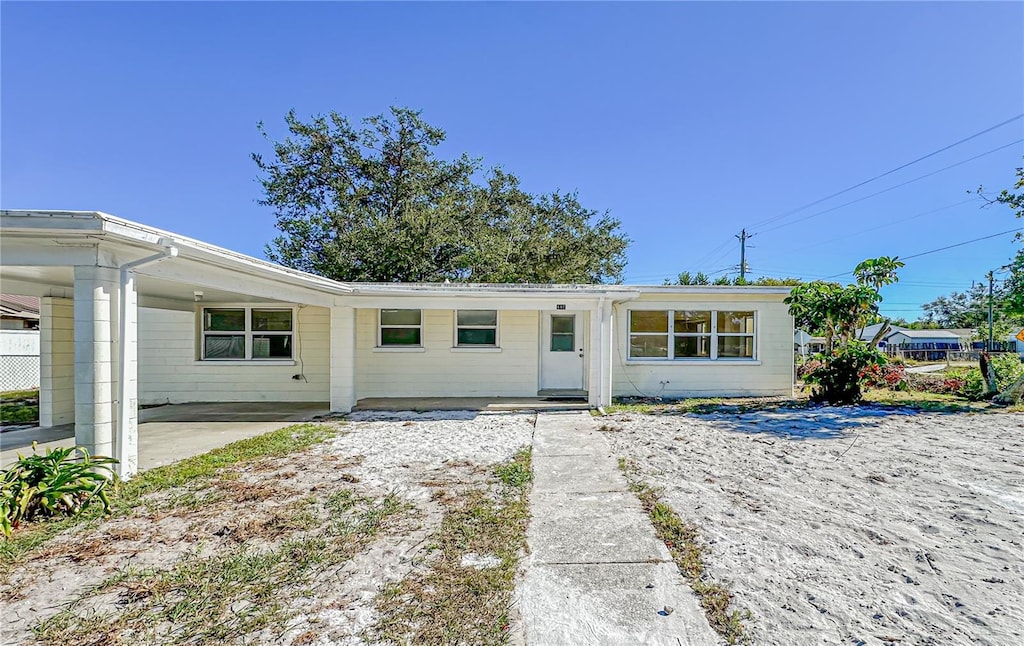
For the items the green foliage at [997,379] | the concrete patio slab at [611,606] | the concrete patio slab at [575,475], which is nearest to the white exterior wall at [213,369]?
the concrete patio slab at [575,475]

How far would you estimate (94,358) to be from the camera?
13.6 ft

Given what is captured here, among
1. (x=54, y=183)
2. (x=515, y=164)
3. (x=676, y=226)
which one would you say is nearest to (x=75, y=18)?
(x=54, y=183)

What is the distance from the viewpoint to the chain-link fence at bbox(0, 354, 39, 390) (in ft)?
41.5

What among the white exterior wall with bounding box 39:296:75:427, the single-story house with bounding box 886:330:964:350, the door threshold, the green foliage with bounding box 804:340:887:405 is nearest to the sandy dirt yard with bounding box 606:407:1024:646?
the green foliage with bounding box 804:340:887:405

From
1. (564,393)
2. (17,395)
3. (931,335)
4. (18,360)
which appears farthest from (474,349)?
(931,335)

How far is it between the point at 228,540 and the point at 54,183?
14106mm

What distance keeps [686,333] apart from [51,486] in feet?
35.7

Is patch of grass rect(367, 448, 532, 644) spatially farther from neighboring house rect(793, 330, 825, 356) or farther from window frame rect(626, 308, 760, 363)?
neighboring house rect(793, 330, 825, 356)

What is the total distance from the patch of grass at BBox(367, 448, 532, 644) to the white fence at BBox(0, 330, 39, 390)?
16.9 metres

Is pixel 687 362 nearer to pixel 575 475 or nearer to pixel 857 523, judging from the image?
pixel 575 475

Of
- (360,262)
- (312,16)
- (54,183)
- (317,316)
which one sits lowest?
(317,316)

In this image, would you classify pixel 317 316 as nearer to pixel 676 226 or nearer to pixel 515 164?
pixel 515 164

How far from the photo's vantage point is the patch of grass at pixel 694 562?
227 centimetres

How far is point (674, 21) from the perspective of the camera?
30.0ft
